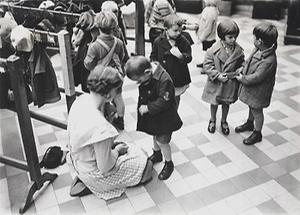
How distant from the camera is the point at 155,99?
128 inches

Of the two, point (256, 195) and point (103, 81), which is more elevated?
point (103, 81)

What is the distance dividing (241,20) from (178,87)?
4891 mm

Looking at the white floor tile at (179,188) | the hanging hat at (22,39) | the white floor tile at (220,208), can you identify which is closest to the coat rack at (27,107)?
the hanging hat at (22,39)

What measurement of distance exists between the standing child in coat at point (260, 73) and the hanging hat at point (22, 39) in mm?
2049

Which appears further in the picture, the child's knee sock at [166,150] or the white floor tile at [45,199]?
the child's knee sock at [166,150]

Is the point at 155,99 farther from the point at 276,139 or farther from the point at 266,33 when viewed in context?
the point at 276,139

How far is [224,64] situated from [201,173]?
1.13 metres

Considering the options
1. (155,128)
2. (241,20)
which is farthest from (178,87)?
(241,20)

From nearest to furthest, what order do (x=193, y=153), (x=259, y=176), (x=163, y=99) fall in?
(x=163, y=99), (x=259, y=176), (x=193, y=153)

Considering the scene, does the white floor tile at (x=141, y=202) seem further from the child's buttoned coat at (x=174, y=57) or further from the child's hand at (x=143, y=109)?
the child's buttoned coat at (x=174, y=57)

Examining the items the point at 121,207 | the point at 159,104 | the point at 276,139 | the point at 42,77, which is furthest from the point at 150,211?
the point at 276,139

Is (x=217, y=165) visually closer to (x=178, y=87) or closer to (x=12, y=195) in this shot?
(x=178, y=87)

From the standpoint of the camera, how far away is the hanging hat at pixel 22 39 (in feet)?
10.8

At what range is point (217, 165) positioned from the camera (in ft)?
12.4
